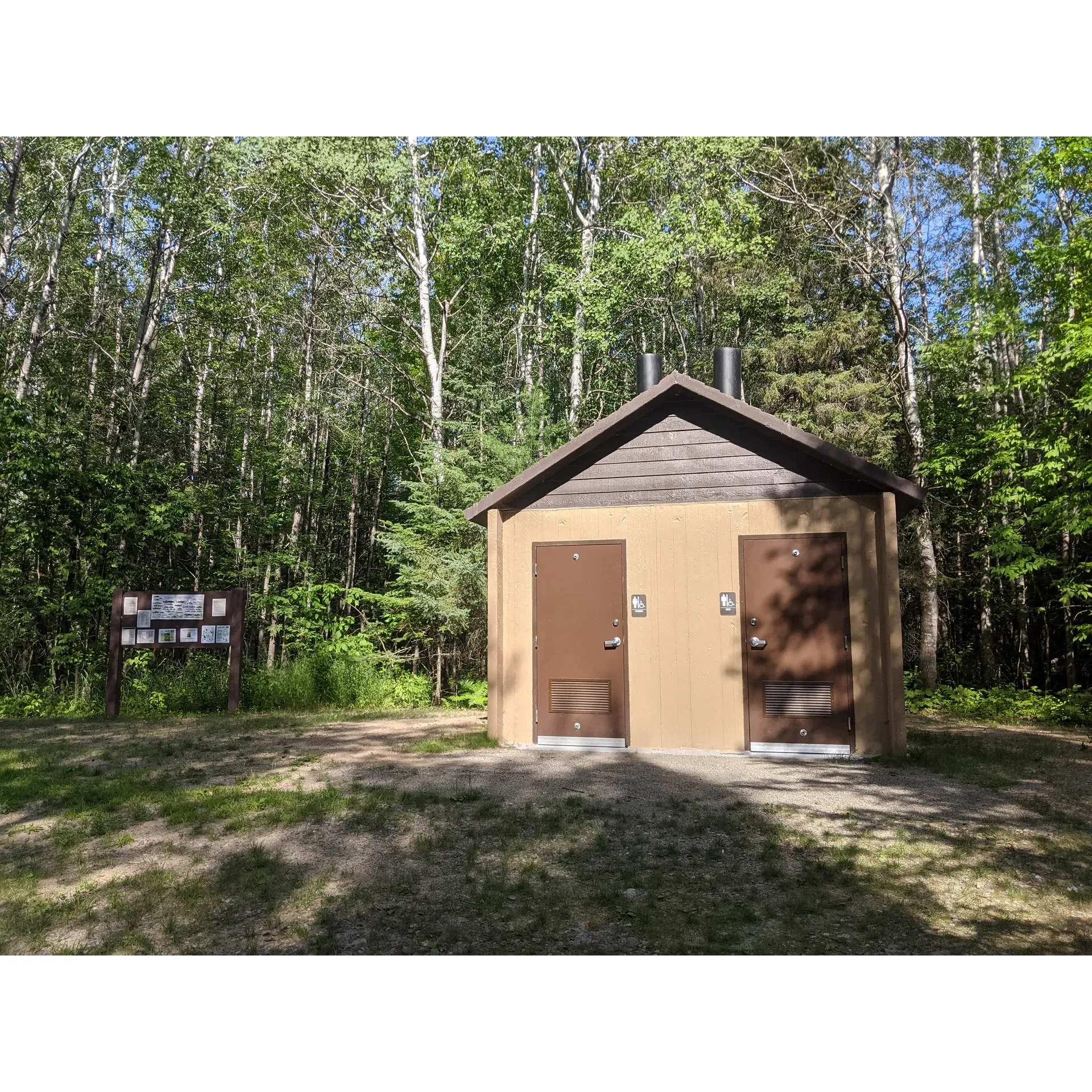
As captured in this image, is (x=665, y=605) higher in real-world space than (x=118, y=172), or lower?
lower

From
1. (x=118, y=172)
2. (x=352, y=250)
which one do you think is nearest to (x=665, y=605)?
(x=352, y=250)

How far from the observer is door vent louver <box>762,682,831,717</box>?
7.85 m

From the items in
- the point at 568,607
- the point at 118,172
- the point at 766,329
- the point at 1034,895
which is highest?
the point at 118,172

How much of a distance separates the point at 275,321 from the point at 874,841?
58.9ft

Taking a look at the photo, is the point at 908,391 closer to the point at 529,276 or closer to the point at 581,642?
the point at 529,276

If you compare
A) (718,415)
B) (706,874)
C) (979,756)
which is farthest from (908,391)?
(706,874)

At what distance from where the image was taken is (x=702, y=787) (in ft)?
20.8

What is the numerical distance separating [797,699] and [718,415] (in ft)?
10.2

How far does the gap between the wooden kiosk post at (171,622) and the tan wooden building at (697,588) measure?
13.8 ft

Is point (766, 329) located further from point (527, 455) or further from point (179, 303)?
point (179, 303)

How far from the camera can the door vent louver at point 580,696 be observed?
8.34 metres

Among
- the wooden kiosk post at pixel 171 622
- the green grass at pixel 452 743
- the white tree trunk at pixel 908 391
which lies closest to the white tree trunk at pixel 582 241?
the white tree trunk at pixel 908 391

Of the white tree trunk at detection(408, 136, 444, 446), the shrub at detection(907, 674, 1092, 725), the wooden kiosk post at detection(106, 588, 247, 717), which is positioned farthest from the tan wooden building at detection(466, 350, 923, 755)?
the white tree trunk at detection(408, 136, 444, 446)

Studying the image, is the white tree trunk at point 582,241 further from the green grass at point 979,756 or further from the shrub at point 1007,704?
the green grass at point 979,756
